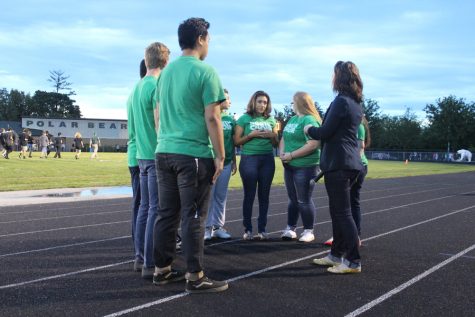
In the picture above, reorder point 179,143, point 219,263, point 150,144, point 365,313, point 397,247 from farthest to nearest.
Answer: point 397,247 < point 219,263 < point 150,144 < point 179,143 < point 365,313

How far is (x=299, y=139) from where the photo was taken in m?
6.28

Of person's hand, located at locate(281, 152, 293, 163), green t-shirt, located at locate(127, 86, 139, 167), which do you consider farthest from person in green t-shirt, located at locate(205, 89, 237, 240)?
green t-shirt, located at locate(127, 86, 139, 167)

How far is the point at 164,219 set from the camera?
4.26 metres

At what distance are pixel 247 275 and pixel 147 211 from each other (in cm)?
121

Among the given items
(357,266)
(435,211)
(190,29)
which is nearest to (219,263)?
(357,266)

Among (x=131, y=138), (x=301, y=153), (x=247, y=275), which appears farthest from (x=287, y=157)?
(x=131, y=138)

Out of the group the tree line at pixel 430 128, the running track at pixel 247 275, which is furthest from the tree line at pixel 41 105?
the running track at pixel 247 275

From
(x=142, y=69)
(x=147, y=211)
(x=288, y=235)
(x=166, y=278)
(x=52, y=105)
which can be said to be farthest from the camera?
(x=52, y=105)

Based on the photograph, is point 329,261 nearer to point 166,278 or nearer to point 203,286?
point 203,286

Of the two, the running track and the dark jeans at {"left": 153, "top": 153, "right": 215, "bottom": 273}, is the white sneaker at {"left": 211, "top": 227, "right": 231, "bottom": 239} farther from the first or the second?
the dark jeans at {"left": 153, "top": 153, "right": 215, "bottom": 273}

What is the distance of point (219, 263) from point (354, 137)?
201cm

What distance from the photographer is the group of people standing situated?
4.09 metres

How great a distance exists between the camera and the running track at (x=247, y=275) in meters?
3.78

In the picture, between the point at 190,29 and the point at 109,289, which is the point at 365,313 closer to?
the point at 109,289
